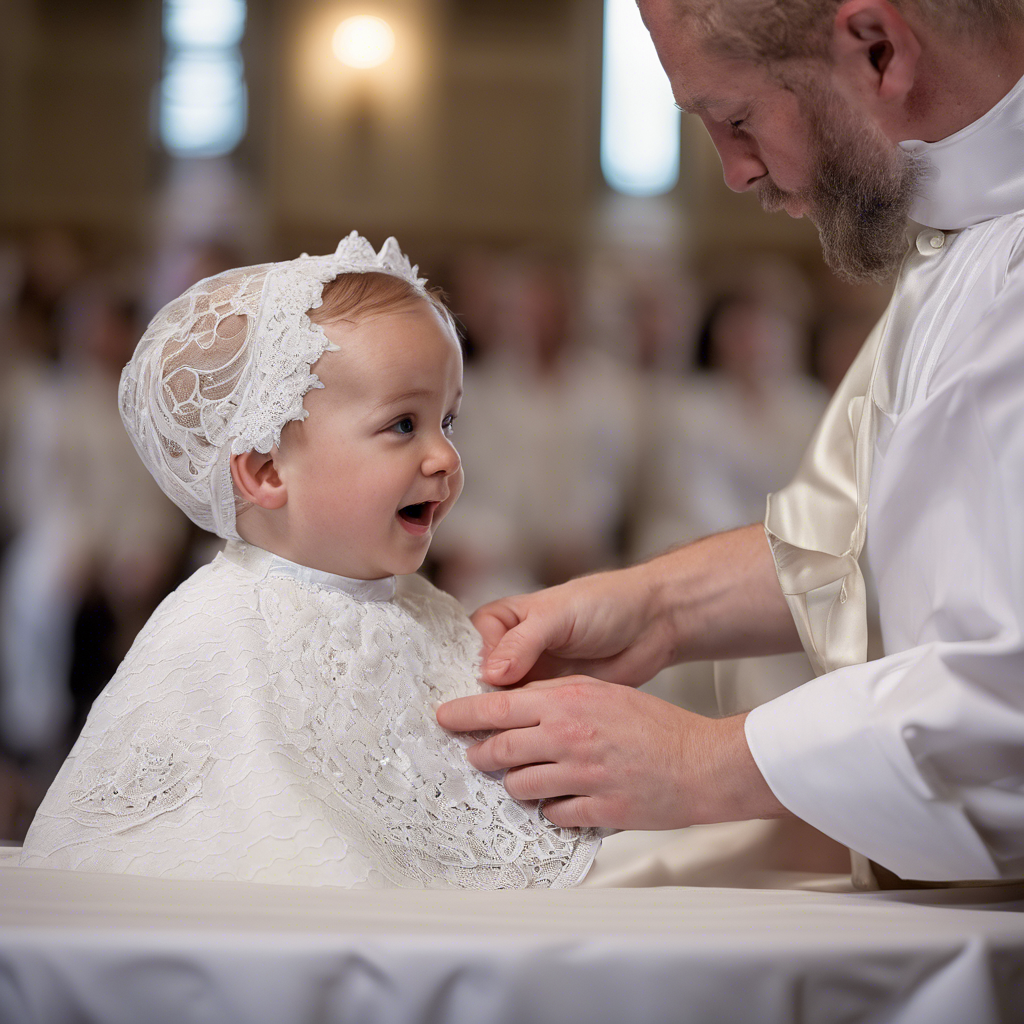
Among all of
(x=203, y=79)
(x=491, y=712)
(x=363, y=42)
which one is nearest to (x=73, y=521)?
(x=203, y=79)

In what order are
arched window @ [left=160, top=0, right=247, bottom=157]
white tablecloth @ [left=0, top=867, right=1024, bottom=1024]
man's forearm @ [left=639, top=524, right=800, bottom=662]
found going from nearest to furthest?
white tablecloth @ [left=0, top=867, right=1024, bottom=1024]
man's forearm @ [left=639, top=524, right=800, bottom=662]
arched window @ [left=160, top=0, right=247, bottom=157]

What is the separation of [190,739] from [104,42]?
9.15 metres

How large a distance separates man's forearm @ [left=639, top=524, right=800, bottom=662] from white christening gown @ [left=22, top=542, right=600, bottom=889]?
456 millimetres

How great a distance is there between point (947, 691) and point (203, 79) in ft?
30.6

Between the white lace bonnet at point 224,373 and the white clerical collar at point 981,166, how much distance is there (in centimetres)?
90

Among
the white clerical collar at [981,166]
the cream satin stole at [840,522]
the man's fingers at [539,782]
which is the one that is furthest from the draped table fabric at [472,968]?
the white clerical collar at [981,166]

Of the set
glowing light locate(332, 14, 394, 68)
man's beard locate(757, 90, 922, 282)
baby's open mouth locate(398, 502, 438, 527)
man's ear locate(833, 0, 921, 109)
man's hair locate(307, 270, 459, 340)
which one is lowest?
baby's open mouth locate(398, 502, 438, 527)

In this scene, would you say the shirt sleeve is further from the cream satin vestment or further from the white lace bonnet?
the white lace bonnet

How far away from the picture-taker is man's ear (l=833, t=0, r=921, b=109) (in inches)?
61.3

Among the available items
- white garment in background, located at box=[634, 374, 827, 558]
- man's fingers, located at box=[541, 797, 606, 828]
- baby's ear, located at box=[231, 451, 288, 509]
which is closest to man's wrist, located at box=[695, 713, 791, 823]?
man's fingers, located at box=[541, 797, 606, 828]

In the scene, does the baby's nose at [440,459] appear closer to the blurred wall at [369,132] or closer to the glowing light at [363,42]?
the blurred wall at [369,132]

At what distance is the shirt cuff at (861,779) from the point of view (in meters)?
1.25

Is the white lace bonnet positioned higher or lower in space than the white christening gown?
higher

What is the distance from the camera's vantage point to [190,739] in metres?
1.41
